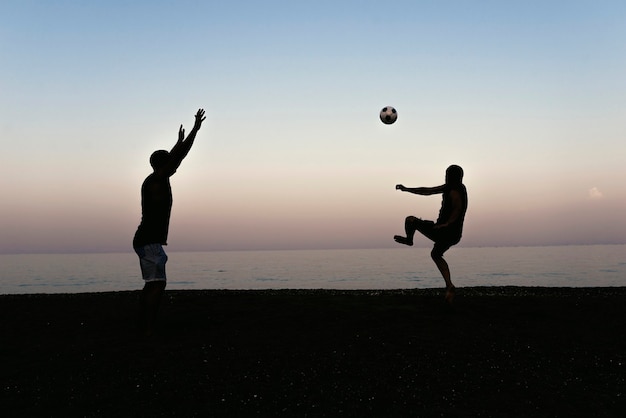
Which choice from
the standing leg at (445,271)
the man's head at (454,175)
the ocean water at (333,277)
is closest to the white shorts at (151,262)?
the standing leg at (445,271)

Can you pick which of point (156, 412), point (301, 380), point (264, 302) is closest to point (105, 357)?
point (156, 412)

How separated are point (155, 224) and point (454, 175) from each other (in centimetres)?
642

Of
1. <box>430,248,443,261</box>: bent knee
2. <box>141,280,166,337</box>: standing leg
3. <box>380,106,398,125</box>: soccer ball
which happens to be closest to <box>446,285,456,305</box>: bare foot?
<box>430,248,443,261</box>: bent knee

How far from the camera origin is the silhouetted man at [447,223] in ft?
39.3

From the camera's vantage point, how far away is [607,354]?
9438mm

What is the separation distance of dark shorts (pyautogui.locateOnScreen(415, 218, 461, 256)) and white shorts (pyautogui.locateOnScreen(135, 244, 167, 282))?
18.6ft

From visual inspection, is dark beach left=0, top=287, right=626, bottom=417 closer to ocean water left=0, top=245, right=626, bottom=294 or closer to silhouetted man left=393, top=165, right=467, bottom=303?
silhouetted man left=393, top=165, right=467, bottom=303

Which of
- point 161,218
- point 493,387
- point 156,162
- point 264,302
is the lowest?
point 493,387

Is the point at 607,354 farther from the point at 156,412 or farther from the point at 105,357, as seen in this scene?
the point at 105,357

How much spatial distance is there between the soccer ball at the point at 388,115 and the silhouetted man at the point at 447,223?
5526 mm

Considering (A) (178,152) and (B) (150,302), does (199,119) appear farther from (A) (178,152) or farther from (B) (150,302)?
(B) (150,302)

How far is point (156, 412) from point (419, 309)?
690 cm

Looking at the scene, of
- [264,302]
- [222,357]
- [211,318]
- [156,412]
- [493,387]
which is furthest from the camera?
[264,302]

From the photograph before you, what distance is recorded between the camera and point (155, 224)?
33.1 feet
